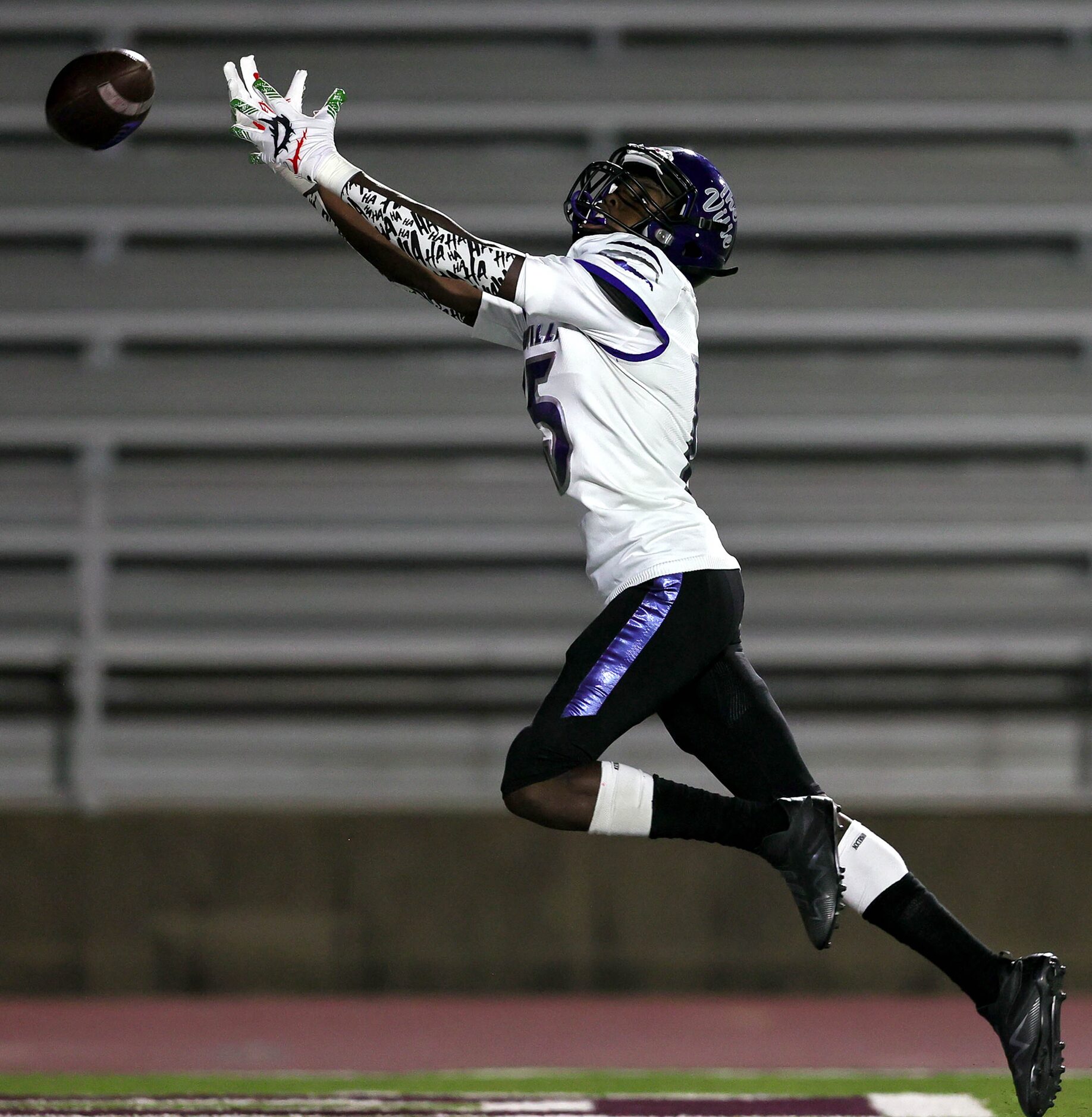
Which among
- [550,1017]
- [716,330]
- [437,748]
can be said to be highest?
[716,330]

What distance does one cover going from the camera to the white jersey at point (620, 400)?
360 cm

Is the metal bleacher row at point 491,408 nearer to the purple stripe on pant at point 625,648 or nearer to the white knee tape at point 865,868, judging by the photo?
the white knee tape at point 865,868

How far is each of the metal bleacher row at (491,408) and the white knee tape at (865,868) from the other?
3247mm

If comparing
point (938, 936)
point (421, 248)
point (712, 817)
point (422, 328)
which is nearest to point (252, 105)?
point (421, 248)

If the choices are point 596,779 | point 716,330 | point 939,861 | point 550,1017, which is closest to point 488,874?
point 550,1017

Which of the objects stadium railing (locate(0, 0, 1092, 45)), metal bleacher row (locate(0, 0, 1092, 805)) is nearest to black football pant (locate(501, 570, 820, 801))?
metal bleacher row (locate(0, 0, 1092, 805))

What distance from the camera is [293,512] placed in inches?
282

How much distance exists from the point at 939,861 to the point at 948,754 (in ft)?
2.20

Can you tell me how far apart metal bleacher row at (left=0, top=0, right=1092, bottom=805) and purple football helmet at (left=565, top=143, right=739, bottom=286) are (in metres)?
3.26

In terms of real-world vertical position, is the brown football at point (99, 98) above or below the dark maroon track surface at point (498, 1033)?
above

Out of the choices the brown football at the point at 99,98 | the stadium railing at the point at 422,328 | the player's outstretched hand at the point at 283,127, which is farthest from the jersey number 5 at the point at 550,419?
the stadium railing at the point at 422,328

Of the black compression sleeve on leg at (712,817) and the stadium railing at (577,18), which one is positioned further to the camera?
the stadium railing at (577,18)

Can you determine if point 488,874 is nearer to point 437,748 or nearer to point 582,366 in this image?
point 437,748

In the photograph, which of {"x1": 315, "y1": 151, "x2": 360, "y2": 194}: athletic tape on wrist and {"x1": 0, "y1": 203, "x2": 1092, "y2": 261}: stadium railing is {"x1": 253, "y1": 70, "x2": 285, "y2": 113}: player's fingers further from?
{"x1": 0, "y1": 203, "x2": 1092, "y2": 261}: stadium railing
